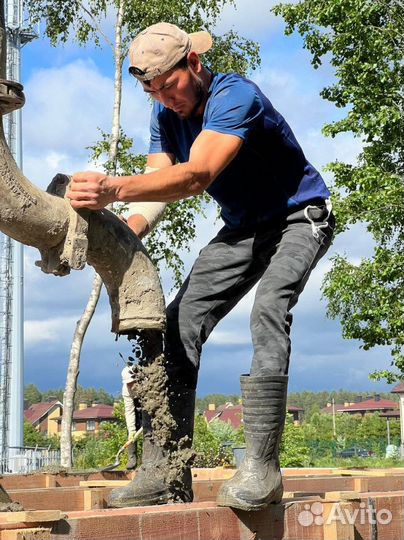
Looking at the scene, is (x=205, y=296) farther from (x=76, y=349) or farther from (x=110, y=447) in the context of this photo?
(x=76, y=349)

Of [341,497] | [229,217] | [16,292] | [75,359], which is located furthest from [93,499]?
[16,292]

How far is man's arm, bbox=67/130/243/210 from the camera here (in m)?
3.11

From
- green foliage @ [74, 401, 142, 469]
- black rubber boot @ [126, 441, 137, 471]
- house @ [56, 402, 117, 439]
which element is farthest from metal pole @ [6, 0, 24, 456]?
house @ [56, 402, 117, 439]

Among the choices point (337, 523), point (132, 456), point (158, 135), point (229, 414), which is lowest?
point (337, 523)

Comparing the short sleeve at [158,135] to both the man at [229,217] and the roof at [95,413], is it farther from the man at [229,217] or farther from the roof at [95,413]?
the roof at [95,413]

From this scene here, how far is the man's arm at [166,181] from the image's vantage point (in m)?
3.11

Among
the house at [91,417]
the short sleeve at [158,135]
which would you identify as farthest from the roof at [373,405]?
the short sleeve at [158,135]

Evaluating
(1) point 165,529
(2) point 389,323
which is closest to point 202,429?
(2) point 389,323

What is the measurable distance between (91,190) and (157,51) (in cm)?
78

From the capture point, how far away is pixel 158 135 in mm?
4207

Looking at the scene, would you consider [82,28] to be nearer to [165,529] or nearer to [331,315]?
[331,315]

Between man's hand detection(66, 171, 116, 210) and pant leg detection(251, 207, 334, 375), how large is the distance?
2.51ft

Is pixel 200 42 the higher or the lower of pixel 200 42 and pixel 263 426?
the higher

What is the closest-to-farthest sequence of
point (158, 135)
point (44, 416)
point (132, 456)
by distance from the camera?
point (158, 135) → point (132, 456) → point (44, 416)
